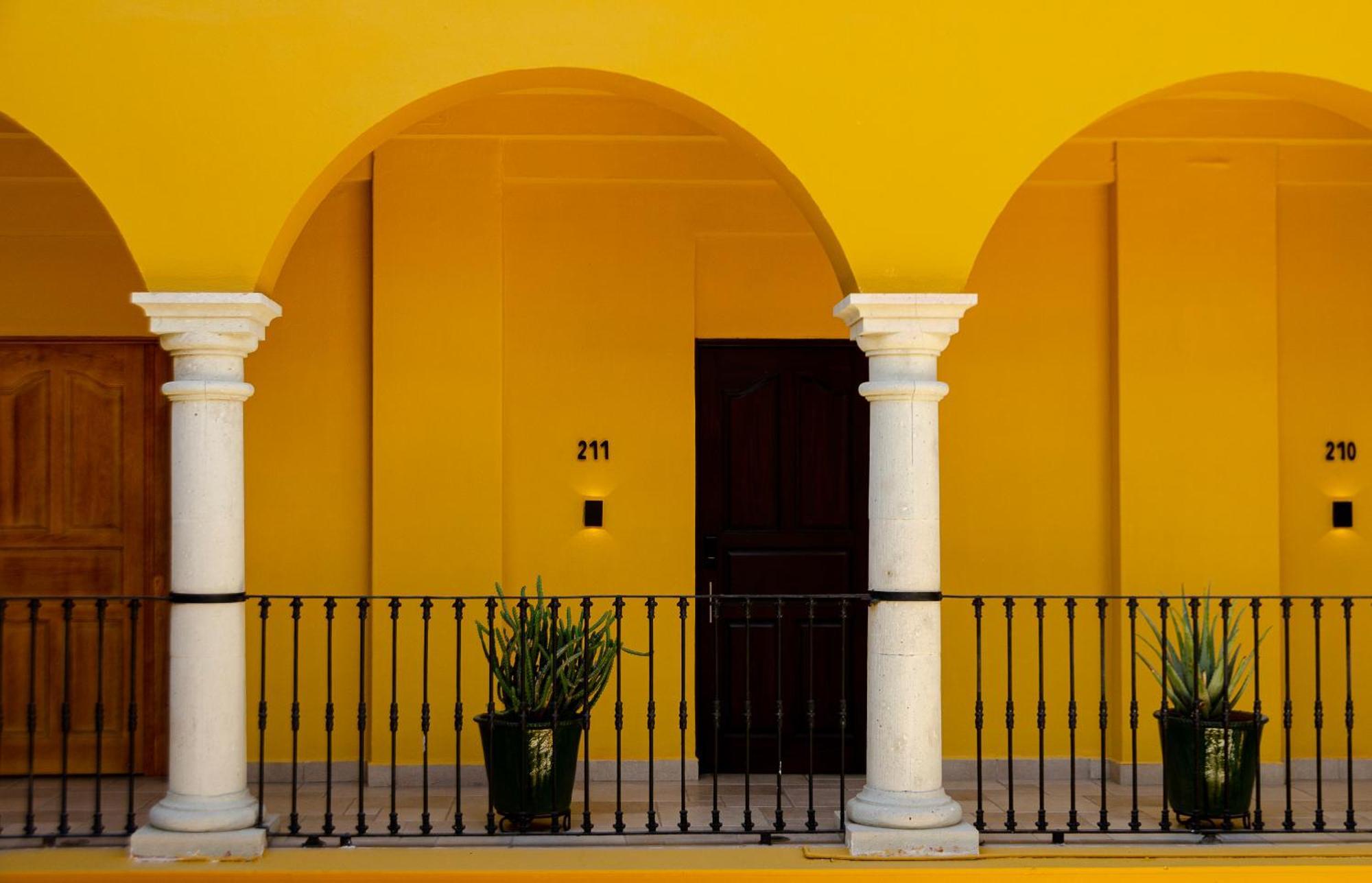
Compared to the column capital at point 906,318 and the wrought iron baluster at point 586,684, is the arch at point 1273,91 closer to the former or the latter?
the column capital at point 906,318

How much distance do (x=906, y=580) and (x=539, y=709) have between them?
5.35 ft

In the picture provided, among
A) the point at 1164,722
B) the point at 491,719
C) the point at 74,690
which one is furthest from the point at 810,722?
the point at 74,690

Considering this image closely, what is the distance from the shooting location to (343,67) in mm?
5605

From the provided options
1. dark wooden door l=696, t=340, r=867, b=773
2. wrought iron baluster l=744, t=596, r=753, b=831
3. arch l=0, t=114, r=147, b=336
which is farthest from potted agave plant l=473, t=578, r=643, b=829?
arch l=0, t=114, r=147, b=336

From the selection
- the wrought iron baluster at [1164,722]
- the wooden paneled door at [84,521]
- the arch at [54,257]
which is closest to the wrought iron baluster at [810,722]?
the wrought iron baluster at [1164,722]

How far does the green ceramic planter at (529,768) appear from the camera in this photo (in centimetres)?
588

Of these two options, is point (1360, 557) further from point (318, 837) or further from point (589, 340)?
point (318, 837)

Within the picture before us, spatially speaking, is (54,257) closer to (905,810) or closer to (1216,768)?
(905,810)

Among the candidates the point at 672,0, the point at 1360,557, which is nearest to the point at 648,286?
the point at 672,0

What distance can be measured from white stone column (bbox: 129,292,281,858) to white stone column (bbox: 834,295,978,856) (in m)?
2.42

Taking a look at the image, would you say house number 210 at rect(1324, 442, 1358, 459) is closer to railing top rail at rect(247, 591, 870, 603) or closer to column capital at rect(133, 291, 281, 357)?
railing top rail at rect(247, 591, 870, 603)

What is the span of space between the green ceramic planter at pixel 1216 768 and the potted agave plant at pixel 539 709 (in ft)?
7.99

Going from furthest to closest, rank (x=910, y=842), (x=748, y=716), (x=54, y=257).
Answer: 1. (x=54, y=257)
2. (x=748, y=716)
3. (x=910, y=842)

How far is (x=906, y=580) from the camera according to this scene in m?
5.65
